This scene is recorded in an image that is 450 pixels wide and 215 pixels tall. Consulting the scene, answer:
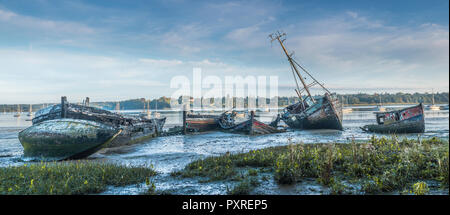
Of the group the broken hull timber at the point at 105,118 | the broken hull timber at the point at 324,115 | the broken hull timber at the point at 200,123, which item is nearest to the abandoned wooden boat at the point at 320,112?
the broken hull timber at the point at 324,115

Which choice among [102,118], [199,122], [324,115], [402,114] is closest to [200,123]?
[199,122]

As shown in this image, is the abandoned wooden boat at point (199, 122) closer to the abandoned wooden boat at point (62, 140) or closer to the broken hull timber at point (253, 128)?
the broken hull timber at point (253, 128)

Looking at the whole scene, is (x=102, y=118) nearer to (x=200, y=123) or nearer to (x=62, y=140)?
→ (x=62, y=140)

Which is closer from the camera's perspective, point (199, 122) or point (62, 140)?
point (62, 140)

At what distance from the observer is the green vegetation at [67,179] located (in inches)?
239

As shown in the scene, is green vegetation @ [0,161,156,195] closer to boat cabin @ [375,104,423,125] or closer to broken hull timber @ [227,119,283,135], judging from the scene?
broken hull timber @ [227,119,283,135]

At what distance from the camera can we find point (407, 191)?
5.20 meters

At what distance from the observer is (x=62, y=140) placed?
12820mm

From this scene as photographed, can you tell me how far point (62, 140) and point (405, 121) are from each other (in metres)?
27.6

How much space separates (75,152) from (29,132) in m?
2.80

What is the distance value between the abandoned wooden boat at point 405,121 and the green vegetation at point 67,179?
2403cm

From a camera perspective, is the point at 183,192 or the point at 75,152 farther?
the point at 75,152
